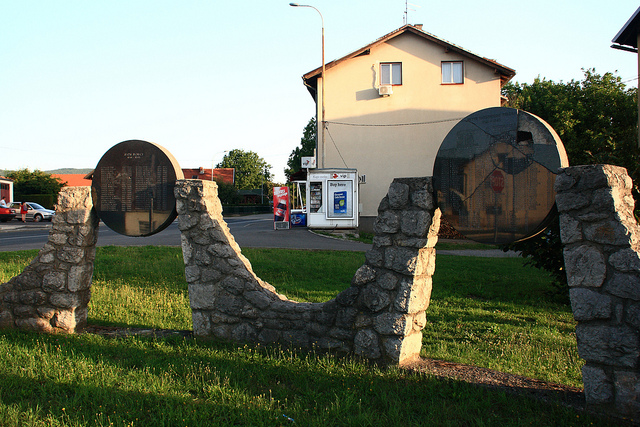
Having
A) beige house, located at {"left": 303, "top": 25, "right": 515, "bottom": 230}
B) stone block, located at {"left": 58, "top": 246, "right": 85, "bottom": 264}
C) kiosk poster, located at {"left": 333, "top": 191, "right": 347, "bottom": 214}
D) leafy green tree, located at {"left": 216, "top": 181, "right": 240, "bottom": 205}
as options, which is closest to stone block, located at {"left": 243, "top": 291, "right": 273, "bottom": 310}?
stone block, located at {"left": 58, "top": 246, "right": 85, "bottom": 264}

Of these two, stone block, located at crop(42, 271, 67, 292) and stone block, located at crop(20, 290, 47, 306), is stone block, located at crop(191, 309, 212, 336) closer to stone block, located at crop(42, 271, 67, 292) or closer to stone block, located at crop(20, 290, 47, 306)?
stone block, located at crop(42, 271, 67, 292)

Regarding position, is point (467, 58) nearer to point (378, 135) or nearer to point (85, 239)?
point (378, 135)

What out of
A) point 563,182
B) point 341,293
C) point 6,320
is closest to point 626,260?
point 563,182

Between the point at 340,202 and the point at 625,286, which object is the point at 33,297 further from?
the point at 340,202

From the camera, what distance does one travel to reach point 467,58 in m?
21.5

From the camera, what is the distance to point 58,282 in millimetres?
5863

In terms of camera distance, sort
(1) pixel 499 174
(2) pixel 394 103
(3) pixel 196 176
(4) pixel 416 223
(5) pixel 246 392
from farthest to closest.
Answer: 1. (3) pixel 196 176
2. (2) pixel 394 103
3. (4) pixel 416 223
4. (1) pixel 499 174
5. (5) pixel 246 392

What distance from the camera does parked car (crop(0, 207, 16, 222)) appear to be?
3109cm

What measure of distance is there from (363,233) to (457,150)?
16.4 m

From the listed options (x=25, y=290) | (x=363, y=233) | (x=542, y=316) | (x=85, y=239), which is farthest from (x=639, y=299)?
(x=363, y=233)

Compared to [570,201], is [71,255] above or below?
below

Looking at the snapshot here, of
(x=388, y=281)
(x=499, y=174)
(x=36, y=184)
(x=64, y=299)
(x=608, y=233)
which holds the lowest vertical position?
(x=64, y=299)

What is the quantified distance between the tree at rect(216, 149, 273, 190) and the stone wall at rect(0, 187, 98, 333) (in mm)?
69876

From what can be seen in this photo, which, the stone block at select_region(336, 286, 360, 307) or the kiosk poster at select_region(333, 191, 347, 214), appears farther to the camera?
the kiosk poster at select_region(333, 191, 347, 214)
